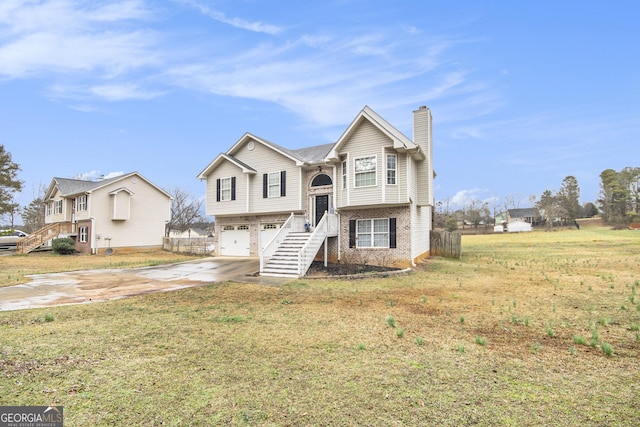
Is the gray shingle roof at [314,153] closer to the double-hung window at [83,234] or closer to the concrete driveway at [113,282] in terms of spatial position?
the concrete driveway at [113,282]

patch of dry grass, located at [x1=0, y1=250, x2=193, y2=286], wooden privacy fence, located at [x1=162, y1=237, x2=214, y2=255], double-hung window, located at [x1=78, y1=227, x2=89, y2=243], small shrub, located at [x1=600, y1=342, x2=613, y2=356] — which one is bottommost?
patch of dry grass, located at [x1=0, y1=250, x2=193, y2=286]

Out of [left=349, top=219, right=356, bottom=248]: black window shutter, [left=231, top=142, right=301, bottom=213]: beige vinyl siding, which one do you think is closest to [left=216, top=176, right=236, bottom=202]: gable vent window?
[left=231, top=142, right=301, bottom=213]: beige vinyl siding

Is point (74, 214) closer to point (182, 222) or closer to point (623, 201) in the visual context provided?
point (182, 222)

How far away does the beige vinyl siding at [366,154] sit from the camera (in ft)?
52.9

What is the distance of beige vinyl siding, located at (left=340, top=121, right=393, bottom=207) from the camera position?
52.9ft

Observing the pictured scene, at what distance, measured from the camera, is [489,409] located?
11.8 feet

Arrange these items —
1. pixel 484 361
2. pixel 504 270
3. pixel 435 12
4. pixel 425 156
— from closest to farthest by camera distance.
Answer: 1. pixel 484 361
2. pixel 435 12
3. pixel 504 270
4. pixel 425 156

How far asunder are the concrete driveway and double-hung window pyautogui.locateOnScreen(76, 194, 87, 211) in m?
17.1

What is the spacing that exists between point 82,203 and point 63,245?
4.15m

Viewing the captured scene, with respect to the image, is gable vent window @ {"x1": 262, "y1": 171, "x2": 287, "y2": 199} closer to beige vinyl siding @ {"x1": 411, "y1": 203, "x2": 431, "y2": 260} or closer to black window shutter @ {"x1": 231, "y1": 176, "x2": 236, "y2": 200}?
black window shutter @ {"x1": 231, "y1": 176, "x2": 236, "y2": 200}

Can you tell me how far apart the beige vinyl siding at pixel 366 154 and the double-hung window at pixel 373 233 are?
1.47 meters

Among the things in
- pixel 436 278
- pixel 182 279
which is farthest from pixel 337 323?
pixel 182 279

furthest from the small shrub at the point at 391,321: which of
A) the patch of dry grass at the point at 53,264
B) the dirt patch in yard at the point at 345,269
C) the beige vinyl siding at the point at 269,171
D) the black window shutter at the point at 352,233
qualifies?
the patch of dry grass at the point at 53,264

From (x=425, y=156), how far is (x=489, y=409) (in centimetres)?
1578
